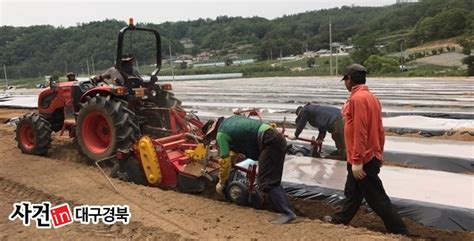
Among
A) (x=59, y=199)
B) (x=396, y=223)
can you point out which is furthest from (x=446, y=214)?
(x=59, y=199)

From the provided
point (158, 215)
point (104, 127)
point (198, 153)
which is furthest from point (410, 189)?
point (104, 127)

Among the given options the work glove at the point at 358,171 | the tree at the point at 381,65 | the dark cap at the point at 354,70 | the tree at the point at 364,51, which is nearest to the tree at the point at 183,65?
the tree at the point at 364,51

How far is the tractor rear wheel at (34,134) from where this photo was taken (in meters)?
7.19

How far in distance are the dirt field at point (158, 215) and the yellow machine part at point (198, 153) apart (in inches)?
18.5

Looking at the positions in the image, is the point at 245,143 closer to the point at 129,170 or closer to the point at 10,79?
the point at 129,170

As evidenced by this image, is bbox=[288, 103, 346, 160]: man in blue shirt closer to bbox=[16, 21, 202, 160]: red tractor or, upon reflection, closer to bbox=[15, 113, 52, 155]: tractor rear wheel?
bbox=[16, 21, 202, 160]: red tractor

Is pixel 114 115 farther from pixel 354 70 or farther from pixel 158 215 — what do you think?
pixel 354 70

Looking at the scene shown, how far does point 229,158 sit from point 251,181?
1.73ft

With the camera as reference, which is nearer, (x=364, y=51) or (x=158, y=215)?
(x=158, y=215)

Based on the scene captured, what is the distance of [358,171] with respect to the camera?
151 inches

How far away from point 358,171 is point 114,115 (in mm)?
3453

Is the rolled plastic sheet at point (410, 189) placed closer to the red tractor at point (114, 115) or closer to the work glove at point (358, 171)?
the work glove at point (358, 171)

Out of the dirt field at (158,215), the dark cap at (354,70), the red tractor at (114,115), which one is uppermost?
the dark cap at (354,70)

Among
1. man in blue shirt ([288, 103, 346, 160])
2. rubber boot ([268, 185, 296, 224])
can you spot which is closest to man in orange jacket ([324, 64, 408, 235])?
rubber boot ([268, 185, 296, 224])
